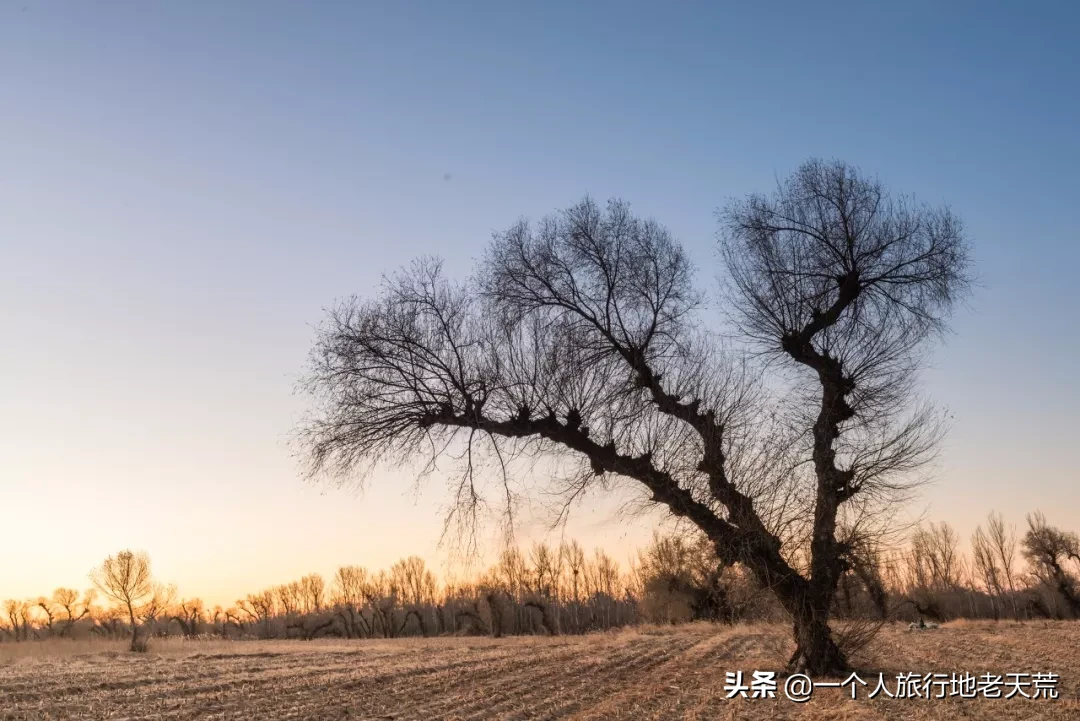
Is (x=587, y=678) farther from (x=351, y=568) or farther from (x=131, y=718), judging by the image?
(x=351, y=568)

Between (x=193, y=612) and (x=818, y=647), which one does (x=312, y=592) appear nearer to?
(x=193, y=612)

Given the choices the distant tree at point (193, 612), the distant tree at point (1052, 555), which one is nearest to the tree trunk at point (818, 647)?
the distant tree at point (1052, 555)

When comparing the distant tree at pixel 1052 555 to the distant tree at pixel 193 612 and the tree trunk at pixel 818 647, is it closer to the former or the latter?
the tree trunk at pixel 818 647

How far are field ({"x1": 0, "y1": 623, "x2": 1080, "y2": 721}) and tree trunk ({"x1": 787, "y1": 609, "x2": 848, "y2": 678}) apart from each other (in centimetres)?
52

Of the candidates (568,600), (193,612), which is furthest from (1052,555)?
(193,612)

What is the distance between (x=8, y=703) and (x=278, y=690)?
15.1 ft

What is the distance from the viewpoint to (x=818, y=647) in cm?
1516

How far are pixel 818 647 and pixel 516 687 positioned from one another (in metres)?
5.94

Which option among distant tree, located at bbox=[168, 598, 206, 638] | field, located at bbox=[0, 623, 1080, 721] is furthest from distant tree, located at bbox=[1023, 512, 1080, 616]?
distant tree, located at bbox=[168, 598, 206, 638]

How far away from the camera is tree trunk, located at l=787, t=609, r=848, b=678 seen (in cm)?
1507

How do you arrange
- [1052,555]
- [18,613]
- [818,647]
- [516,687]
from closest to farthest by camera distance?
[818,647]
[516,687]
[1052,555]
[18,613]

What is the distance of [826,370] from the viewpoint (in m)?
16.1

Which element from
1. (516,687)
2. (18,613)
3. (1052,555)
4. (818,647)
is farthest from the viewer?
(18,613)

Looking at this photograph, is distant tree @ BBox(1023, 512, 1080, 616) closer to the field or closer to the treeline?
the treeline
